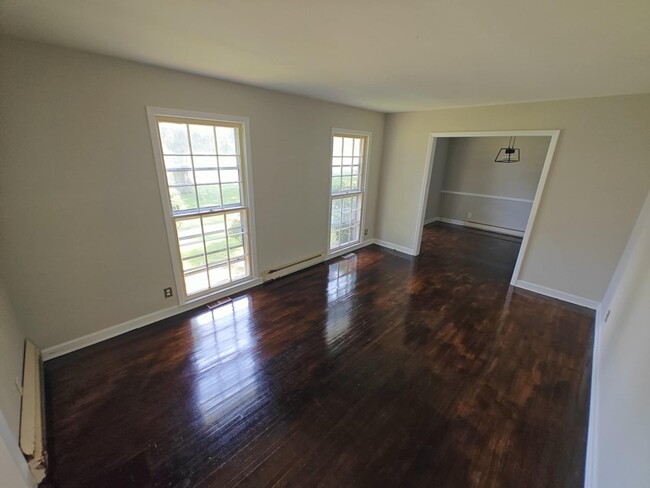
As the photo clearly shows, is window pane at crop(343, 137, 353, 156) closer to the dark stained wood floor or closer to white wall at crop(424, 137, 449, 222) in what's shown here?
the dark stained wood floor

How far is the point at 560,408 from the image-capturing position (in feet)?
6.81

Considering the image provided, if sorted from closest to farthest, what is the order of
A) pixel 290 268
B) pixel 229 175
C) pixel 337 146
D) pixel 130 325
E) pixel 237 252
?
pixel 130 325
pixel 229 175
pixel 237 252
pixel 290 268
pixel 337 146

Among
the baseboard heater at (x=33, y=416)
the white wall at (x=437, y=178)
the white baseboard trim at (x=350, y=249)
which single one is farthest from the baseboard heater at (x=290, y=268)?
the white wall at (x=437, y=178)

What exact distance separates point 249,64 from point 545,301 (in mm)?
4460

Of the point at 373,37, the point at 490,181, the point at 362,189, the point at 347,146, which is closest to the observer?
the point at 373,37

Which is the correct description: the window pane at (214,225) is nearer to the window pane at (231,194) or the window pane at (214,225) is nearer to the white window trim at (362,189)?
the window pane at (231,194)

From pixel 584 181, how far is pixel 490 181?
3771 mm

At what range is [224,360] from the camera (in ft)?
7.96

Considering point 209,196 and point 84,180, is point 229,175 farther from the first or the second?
point 84,180

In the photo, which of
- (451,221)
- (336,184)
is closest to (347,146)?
(336,184)

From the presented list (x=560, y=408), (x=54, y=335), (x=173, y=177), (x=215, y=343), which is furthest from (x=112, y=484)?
(x=560, y=408)

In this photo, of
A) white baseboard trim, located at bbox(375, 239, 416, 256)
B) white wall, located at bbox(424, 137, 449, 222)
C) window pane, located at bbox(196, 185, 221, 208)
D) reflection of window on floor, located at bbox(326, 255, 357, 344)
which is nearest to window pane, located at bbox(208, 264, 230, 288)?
window pane, located at bbox(196, 185, 221, 208)

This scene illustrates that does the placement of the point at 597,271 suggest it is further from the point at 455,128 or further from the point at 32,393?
A: the point at 32,393

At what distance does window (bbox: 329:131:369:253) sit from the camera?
441cm
